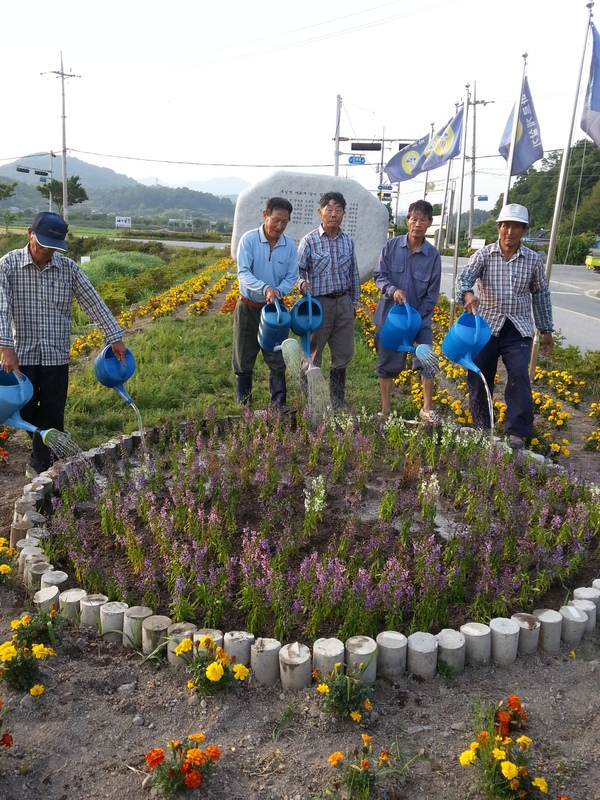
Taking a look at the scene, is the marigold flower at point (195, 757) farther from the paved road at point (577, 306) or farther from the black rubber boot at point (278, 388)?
the paved road at point (577, 306)

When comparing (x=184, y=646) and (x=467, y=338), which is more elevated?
(x=467, y=338)

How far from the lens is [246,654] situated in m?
2.43

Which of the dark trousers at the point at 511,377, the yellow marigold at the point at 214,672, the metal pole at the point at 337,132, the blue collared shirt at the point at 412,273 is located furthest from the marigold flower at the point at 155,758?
the metal pole at the point at 337,132

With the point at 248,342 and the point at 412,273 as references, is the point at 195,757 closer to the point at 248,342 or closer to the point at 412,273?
the point at 248,342

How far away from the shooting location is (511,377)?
14.7 ft

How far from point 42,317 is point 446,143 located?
9025 millimetres

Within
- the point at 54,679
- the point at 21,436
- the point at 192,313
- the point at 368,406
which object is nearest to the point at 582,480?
the point at 368,406

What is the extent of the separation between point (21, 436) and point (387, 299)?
290 centimetres

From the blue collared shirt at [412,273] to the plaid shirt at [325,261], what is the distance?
0.79ft

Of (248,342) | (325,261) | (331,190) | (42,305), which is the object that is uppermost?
(331,190)

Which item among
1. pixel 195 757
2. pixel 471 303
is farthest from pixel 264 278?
pixel 195 757

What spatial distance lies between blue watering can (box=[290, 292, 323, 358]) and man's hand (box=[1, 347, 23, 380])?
1.81 meters

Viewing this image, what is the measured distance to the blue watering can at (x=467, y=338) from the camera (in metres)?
4.13

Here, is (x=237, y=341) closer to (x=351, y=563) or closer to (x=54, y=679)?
(x=351, y=563)
